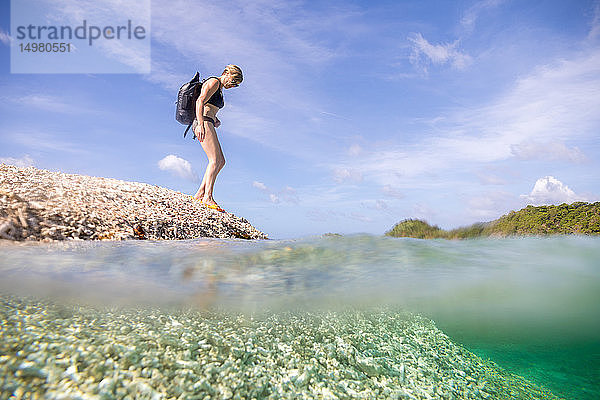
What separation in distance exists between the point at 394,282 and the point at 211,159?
6.13 m

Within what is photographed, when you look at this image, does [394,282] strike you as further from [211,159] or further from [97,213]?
[211,159]

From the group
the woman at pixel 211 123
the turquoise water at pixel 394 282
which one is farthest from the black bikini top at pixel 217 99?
the turquoise water at pixel 394 282

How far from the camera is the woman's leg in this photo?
28.8ft

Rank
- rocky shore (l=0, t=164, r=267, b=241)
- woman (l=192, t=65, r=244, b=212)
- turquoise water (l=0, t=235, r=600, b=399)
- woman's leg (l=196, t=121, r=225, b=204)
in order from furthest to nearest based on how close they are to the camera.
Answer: woman's leg (l=196, t=121, r=225, b=204), woman (l=192, t=65, r=244, b=212), rocky shore (l=0, t=164, r=267, b=241), turquoise water (l=0, t=235, r=600, b=399)

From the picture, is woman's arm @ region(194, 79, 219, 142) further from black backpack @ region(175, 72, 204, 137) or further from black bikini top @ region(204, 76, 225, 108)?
black backpack @ region(175, 72, 204, 137)

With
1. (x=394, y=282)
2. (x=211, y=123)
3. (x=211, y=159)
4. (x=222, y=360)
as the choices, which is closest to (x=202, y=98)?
(x=211, y=123)

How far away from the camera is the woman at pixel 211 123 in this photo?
28.3ft

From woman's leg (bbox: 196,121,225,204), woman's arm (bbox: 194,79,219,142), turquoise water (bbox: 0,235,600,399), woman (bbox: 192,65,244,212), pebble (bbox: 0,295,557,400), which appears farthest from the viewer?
woman's leg (bbox: 196,121,225,204)

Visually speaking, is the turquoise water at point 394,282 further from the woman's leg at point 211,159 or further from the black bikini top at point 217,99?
the black bikini top at point 217,99

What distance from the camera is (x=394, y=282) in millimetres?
4551

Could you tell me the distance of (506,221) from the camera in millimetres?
8008

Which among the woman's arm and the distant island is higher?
the woman's arm

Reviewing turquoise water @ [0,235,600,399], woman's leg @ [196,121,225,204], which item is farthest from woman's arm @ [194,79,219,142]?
turquoise water @ [0,235,600,399]

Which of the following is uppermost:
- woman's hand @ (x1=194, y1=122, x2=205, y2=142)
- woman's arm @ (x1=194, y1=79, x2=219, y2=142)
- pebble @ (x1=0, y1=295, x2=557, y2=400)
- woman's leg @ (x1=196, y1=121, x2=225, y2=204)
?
woman's arm @ (x1=194, y1=79, x2=219, y2=142)
